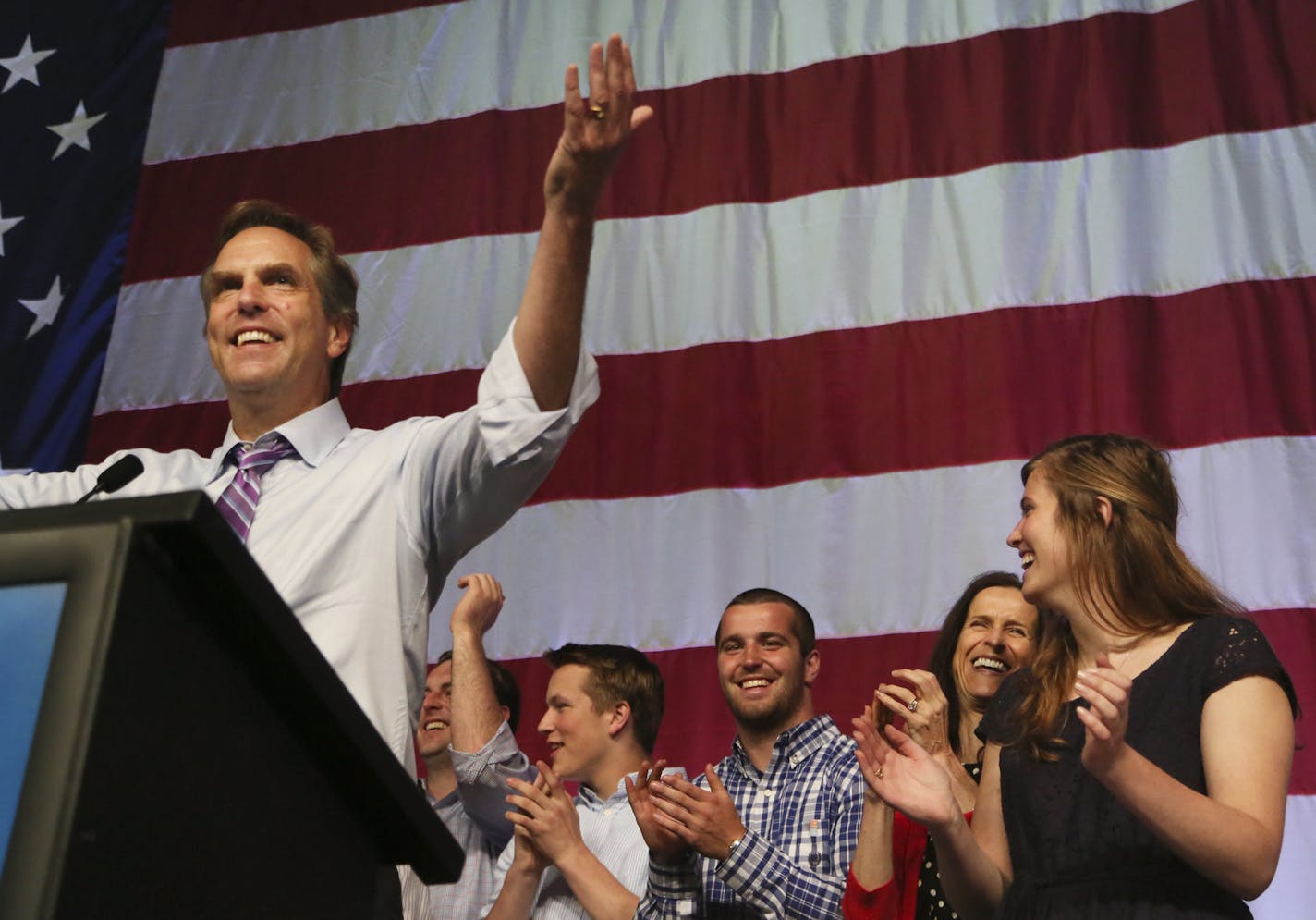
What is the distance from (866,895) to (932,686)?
0.35 m

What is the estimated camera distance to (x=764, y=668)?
9.59 feet

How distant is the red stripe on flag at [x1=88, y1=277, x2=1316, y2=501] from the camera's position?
11.1 feet

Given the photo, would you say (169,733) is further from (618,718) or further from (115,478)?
(618,718)

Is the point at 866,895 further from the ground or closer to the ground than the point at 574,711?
closer to the ground

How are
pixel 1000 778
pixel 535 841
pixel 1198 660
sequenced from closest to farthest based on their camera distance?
pixel 1198 660 → pixel 1000 778 → pixel 535 841

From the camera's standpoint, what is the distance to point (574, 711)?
122 inches

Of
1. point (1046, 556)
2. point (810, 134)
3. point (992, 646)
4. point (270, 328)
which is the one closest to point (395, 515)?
point (270, 328)

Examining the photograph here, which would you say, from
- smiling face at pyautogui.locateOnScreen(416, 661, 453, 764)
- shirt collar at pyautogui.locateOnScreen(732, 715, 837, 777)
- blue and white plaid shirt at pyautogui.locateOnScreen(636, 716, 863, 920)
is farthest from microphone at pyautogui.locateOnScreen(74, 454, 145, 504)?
smiling face at pyautogui.locateOnScreen(416, 661, 453, 764)

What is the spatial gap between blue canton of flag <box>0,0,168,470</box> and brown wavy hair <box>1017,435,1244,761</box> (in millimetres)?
3017

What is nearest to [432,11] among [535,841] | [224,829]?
[535,841]

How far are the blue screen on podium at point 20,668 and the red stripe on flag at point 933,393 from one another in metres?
3.05

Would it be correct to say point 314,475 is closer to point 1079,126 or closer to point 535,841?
point 535,841

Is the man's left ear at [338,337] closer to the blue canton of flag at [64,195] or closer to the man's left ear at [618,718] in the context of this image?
the man's left ear at [618,718]

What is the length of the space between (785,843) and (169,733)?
2.15m
